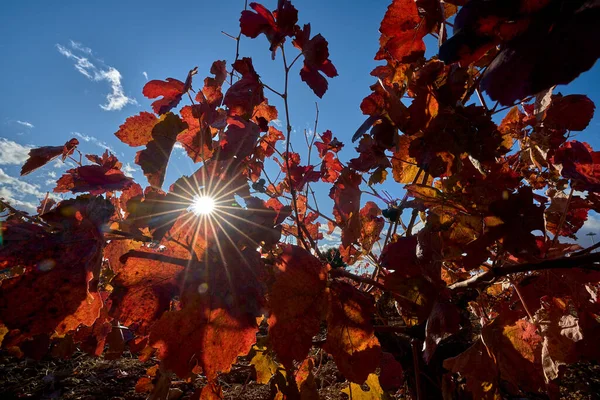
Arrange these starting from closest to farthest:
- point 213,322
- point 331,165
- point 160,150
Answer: point 213,322
point 160,150
point 331,165

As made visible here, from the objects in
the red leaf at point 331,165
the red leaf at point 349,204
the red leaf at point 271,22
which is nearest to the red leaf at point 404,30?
the red leaf at point 271,22

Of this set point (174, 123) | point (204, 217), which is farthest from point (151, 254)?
point (174, 123)

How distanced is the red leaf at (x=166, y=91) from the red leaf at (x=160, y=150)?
30 cm

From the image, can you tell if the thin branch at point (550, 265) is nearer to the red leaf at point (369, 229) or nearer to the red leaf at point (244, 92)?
the red leaf at point (369, 229)

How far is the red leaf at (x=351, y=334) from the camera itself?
2.54 feet

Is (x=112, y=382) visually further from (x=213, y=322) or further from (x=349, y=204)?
(x=349, y=204)

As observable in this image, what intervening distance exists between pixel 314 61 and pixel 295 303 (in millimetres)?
990

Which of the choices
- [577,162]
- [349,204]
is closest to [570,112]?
[577,162]

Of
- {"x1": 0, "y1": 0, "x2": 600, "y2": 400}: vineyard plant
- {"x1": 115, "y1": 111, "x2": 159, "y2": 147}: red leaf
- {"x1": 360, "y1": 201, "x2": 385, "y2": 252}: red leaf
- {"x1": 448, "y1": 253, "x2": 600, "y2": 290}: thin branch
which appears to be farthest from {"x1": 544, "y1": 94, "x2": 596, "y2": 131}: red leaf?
{"x1": 115, "y1": 111, "x2": 159, "y2": 147}: red leaf

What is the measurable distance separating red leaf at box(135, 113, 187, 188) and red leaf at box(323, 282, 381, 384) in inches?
25.6

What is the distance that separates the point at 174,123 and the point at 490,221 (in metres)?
1.07

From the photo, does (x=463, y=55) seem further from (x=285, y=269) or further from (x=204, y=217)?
(x=204, y=217)

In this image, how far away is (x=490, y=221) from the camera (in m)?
0.86

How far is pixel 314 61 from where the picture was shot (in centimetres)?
118
